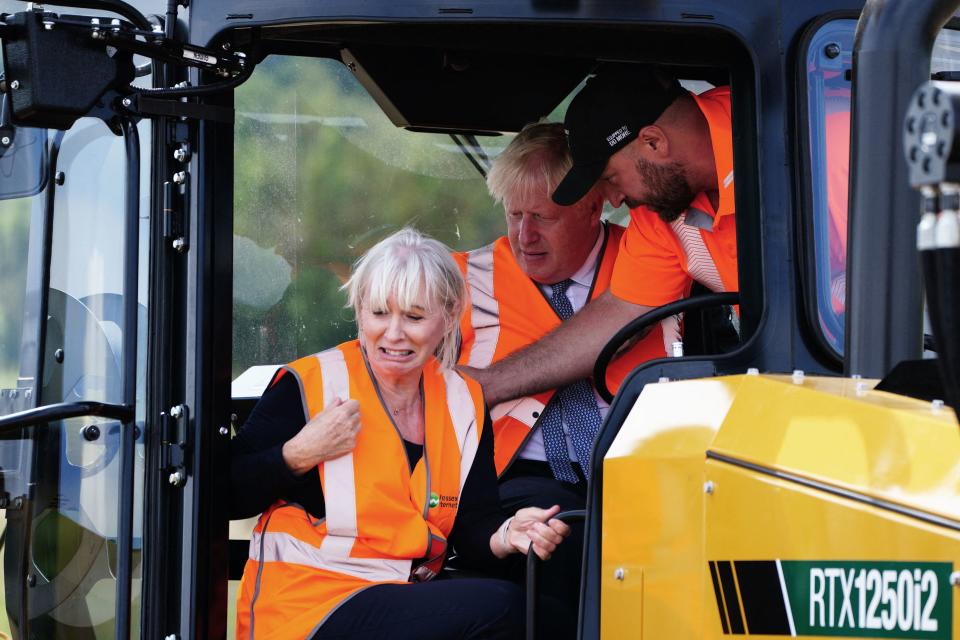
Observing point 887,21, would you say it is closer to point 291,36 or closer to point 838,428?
point 838,428

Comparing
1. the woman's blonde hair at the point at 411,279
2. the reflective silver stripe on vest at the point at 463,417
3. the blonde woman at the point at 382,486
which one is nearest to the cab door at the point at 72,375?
the blonde woman at the point at 382,486

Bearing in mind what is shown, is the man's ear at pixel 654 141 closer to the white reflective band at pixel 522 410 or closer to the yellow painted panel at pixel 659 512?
the white reflective band at pixel 522 410

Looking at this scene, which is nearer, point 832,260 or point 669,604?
point 669,604

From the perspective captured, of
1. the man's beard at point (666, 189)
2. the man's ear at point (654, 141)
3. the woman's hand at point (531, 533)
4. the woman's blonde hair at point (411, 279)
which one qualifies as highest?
the man's ear at point (654, 141)

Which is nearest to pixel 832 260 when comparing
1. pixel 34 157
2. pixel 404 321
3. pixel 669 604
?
pixel 669 604

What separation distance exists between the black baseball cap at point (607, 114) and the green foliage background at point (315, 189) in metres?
0.70

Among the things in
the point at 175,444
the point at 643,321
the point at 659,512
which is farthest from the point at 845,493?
the point at 175,444

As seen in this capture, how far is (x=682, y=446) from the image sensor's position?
1.97 m

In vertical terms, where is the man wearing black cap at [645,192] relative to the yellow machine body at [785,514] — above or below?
above

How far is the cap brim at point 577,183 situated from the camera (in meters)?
3.03

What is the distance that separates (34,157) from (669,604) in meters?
1.64

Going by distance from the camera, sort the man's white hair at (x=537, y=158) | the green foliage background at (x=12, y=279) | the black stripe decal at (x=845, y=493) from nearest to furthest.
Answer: the black stripe decal at (x=845, y=493) → the green foliage background at (x=12, y=279) → the man's white hair at (x=537, y=158)

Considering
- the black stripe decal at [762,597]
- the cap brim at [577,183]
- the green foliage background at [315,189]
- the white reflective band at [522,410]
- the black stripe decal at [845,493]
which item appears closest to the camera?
the black stripe decal at [845,493]

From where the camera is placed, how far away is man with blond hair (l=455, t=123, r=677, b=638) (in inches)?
126
